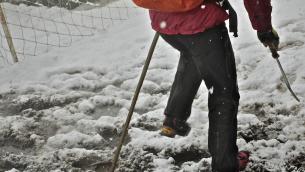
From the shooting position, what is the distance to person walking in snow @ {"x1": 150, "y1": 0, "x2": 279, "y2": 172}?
9.01 feet

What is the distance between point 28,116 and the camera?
443 centimetres

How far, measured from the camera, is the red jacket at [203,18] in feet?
8.89

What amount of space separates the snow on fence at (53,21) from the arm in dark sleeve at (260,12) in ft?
12.9

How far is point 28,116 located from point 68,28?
299 centimetres

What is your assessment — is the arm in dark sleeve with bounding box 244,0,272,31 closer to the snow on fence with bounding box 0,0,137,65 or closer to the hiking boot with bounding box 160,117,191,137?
the hiking boot with bounding box 160,117,191,137

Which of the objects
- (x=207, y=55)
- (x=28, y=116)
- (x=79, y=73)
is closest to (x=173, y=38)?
(x=207, y=55)

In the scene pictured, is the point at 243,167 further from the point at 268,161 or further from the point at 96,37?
the point at 96,37

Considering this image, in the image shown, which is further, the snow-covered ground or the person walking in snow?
the snow-covered ground

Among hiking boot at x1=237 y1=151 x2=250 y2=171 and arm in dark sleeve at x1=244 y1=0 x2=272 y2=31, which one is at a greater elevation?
arm in dark sleeve at x1=244 y1=0 x2=272 y2=31

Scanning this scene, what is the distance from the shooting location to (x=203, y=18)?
271 cm

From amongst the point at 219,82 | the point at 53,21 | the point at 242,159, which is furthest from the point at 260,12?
the point at 53,21

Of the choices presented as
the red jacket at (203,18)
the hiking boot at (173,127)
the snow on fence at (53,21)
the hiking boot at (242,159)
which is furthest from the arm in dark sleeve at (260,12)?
the snow on fence at (53,21)

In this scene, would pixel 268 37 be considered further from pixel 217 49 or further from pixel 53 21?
pixel 53 21

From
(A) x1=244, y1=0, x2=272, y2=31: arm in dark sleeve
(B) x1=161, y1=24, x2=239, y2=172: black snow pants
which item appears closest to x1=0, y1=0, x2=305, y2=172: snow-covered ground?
(B) x1=161, y1=24, x2=239, y2=172: black snow pants
